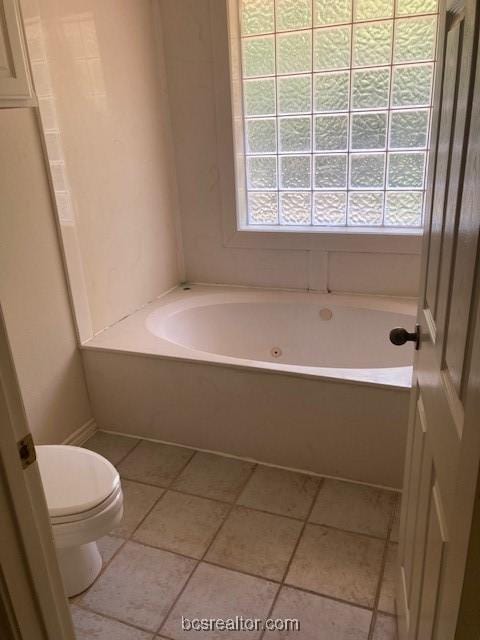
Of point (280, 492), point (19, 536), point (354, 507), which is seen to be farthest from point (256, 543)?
point (19, 536)

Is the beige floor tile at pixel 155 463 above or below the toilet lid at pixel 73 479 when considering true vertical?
below

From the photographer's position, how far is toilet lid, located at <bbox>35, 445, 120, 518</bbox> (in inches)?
58.7

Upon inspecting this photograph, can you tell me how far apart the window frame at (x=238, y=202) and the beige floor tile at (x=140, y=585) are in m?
1.75

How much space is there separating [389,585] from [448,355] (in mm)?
1121

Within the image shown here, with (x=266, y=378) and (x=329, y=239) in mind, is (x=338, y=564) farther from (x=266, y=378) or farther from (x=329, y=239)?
(x=329, y=239)

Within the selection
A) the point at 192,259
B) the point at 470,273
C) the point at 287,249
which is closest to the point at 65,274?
the point at 192,259

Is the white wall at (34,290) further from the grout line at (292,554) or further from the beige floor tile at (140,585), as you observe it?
the grout line at (292,554)

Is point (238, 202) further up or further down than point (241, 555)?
further up

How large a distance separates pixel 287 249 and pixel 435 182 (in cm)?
184

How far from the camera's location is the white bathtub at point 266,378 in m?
2.03

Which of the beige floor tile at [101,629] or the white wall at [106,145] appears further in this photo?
the white wall at [106,145]

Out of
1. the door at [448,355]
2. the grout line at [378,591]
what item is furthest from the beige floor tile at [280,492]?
the door at [448,355]

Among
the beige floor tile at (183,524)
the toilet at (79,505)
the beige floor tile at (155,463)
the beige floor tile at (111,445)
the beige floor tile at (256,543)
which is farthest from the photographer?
the beige floor tile at (111,445)

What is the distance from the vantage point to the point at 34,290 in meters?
2.12
